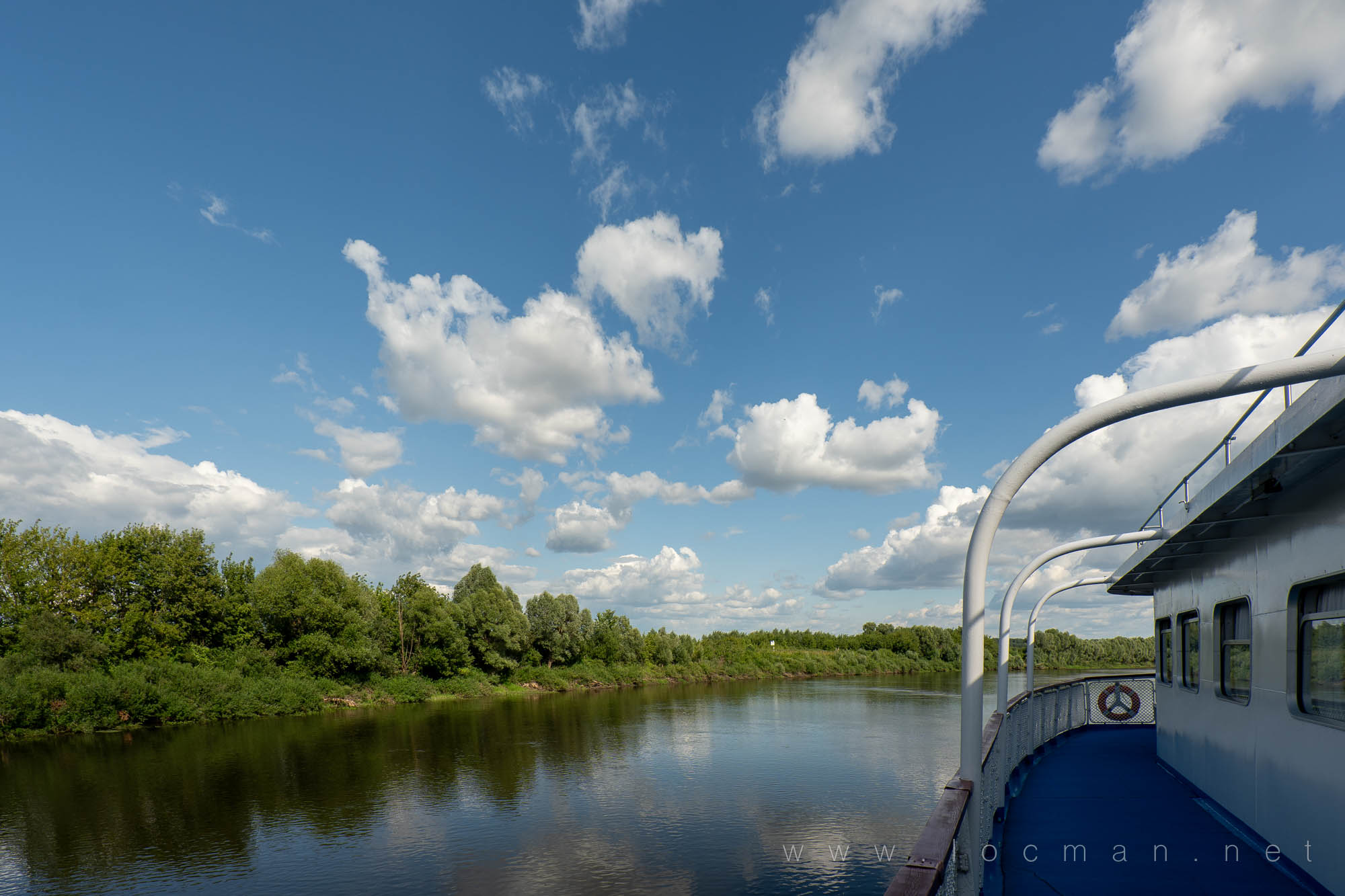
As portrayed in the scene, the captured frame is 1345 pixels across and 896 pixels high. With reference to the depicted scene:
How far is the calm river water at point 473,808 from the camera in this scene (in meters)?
12.7

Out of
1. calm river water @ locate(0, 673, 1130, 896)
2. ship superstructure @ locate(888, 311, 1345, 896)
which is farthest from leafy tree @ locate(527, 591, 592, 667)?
ship superstructure @ locate(888, 311, 1345, 896)

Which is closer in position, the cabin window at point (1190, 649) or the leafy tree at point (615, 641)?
the cabin window at point (1190, 649)

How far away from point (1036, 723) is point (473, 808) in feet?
41.1

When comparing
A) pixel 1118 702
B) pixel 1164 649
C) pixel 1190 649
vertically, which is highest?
pixel 1190 649

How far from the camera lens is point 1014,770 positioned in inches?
392

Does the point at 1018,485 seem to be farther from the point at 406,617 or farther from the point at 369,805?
the point at 406,617

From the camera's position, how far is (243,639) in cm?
4041

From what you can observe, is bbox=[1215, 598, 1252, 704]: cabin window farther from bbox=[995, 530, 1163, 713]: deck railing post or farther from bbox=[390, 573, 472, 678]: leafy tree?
bbox=[390, 573, 472, 678]: leafy tree

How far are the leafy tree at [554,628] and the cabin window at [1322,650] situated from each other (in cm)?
5246

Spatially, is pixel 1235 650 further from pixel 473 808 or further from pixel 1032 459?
pixel 473 808

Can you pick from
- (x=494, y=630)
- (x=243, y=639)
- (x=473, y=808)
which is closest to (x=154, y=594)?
(x=243, y=639)

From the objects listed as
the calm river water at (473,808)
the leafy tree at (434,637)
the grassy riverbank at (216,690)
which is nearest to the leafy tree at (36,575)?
the grassy riverbank at (216,690)

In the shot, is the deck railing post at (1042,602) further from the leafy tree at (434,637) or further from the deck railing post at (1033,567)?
the leafy tree at (434,637)

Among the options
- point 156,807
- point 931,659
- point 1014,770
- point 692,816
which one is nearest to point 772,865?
point 692,816
